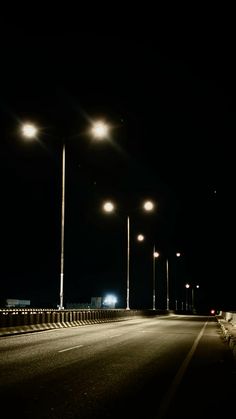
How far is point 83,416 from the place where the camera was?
723 cm

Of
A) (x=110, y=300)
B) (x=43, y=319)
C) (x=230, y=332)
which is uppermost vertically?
(x=110, y=300)

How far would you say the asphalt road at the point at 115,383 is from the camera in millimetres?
7672

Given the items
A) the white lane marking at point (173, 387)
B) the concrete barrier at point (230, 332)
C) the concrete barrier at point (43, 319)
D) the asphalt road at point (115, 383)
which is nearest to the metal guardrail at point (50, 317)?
the concrete barrier at point (43, 319)

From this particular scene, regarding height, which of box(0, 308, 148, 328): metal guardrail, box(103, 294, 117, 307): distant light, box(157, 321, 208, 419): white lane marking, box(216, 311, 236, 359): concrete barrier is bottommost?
box(157, 321, 208, 419): white lane marking

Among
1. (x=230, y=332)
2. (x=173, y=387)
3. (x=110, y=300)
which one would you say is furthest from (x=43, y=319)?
(x=110, y=300)

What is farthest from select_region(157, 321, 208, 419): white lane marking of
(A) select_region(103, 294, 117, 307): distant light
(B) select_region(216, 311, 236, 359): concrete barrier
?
(A) select_region(103, 294, 117, 307): distant light

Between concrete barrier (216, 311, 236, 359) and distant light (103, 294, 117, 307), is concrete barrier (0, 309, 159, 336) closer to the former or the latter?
concrete barrier (216, 311, 236, 359)

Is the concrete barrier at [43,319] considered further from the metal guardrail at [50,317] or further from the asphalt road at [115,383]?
the asphalt road at [115,383]

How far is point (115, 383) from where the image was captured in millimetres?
10016

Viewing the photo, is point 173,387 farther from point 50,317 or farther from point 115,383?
point 50,317

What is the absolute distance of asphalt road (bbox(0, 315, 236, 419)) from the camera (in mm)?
7672

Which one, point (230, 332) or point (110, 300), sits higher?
point (110, 300)

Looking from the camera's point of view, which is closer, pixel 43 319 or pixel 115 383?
pixel 115 383

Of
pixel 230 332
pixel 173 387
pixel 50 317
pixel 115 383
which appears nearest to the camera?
pixel 173 387
